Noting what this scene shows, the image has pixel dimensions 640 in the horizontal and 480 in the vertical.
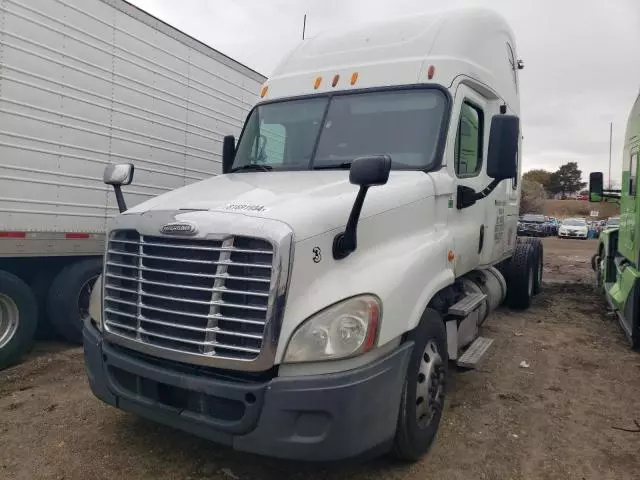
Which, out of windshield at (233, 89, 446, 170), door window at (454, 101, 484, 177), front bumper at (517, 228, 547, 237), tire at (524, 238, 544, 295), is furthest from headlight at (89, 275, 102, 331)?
front bumper at (517, 228, 547, 237)

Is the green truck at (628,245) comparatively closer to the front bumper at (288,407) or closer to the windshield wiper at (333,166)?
the windshield wiper at (333,166)

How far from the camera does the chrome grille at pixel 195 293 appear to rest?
273cm

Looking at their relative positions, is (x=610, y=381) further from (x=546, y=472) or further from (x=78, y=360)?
(x=78, y=360)

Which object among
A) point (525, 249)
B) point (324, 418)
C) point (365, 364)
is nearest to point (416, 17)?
point (365, 364)

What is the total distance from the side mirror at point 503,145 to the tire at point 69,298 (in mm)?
4637

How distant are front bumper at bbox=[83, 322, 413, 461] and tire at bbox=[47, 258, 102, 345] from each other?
3.23 m

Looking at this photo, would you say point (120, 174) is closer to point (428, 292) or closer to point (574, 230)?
point (428, 292)

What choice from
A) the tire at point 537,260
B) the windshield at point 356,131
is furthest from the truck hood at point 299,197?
the tire at point 537,260

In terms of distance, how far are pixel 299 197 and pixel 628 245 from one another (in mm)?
5973

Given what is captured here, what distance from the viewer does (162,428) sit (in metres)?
3.84

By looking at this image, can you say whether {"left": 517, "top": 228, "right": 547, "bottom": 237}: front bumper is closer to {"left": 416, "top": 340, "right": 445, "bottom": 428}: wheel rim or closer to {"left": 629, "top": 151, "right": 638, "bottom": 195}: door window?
{"left": 629, "top": 151, "right": 638, "bottom": 195}: door window

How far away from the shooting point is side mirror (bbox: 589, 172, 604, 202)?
349 inches

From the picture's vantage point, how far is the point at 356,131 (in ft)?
13.7

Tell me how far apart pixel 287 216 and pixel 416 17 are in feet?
10.1
